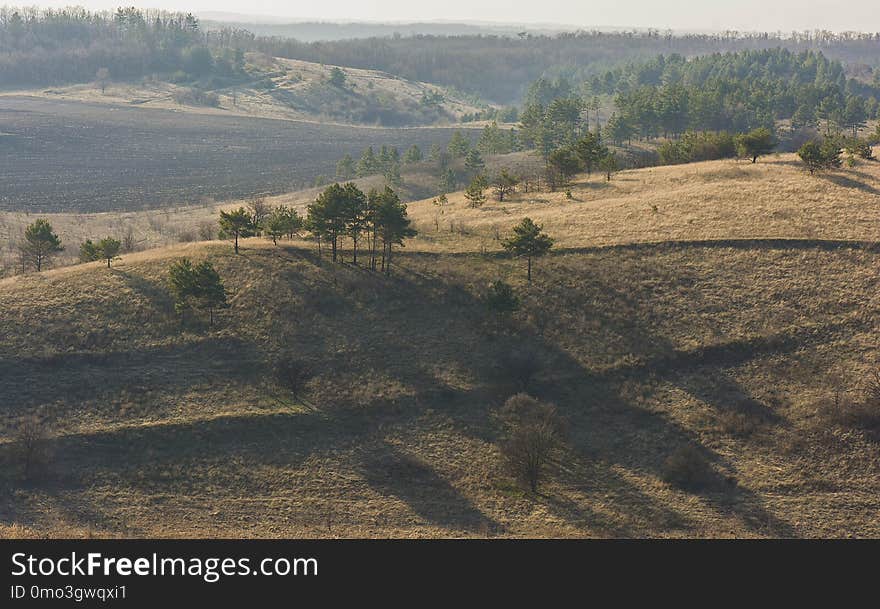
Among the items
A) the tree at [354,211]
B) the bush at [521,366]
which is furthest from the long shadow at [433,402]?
the tree at [354,211]

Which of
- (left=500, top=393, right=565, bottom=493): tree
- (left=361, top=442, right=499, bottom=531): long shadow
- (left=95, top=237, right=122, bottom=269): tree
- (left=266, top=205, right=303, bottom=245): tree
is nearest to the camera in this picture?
(left=361, top=442, right=499, bottom=531): long shadow

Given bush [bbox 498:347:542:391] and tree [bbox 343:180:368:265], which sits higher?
tree [bbox 343:180:368:265]

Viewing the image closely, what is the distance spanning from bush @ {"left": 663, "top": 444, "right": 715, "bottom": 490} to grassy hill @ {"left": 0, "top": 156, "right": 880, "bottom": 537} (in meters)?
0.44

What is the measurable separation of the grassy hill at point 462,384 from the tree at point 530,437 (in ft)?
4.08

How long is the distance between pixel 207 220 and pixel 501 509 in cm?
10833

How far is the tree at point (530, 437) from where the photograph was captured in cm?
5025

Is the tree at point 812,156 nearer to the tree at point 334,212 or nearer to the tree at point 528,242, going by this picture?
the tree at point 528,242

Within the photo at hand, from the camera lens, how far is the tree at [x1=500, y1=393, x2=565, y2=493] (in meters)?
50.2

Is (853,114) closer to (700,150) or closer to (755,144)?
(700,150)

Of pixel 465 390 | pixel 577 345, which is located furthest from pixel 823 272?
pixel 465 390

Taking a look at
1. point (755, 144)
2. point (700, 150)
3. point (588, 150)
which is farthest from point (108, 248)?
point (700, 150)

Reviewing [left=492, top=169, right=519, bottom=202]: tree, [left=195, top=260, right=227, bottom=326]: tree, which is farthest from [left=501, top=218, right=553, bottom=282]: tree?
[left=492, top=169, right=519, bottom=202]: tree

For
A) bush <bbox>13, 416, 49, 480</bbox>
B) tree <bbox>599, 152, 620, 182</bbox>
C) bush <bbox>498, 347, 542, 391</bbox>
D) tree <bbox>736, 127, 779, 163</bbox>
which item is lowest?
bush <bbox>13, 416, 49, 480</bbox>

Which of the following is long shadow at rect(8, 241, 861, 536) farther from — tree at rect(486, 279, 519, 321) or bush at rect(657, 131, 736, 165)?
bush at rect(657, 131, 736, 165)
